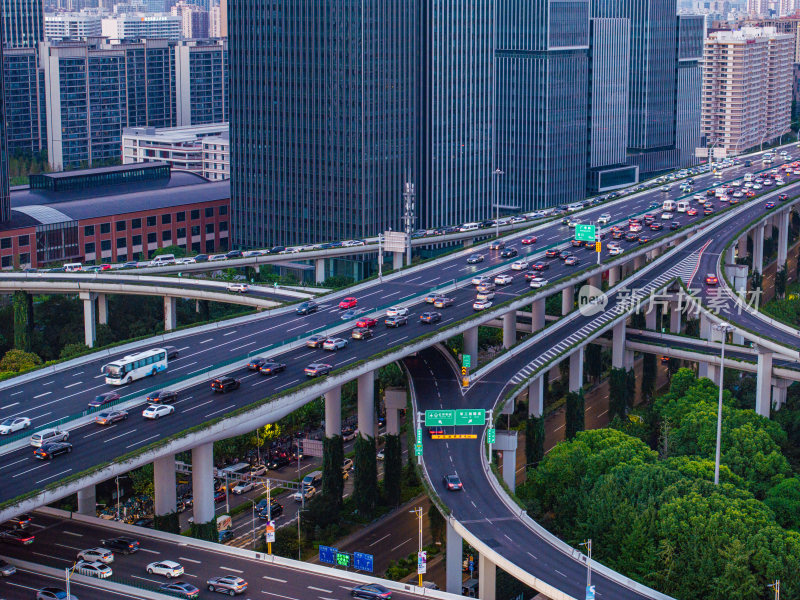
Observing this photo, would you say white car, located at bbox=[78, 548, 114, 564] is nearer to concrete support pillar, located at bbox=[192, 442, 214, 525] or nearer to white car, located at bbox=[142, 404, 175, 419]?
concrete support pillar, located at bbox=[192, 442, 214, 525]

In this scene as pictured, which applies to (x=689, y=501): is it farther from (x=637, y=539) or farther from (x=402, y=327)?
(x=402, y=327)

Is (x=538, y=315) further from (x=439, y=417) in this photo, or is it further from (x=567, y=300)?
(x=439, y=417)

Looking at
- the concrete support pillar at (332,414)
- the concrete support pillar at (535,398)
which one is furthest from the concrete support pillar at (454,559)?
the concrete support pillar at (535,398)

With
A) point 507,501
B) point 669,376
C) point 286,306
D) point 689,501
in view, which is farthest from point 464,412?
point 669,376

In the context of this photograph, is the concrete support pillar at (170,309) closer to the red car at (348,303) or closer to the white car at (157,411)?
the red car at (348,303)

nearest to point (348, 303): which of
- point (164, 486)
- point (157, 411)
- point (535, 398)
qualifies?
point (535, 398)
